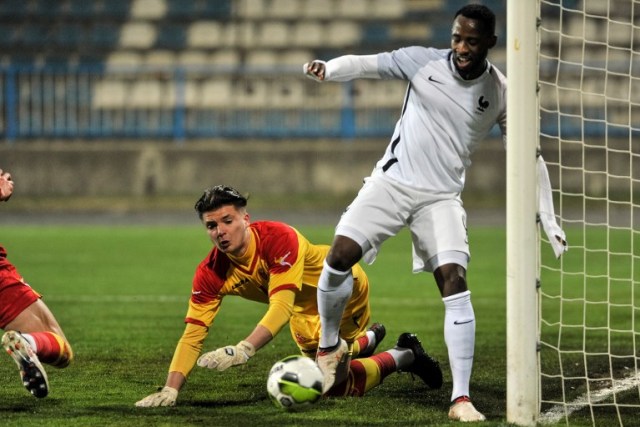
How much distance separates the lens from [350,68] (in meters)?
5.78

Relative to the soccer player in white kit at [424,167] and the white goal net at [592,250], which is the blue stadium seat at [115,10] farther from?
the soccer player in white kit at [424,167]

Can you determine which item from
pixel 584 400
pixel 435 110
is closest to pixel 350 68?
pixel 435 110

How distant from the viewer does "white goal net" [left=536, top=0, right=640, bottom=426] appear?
622 centimetres

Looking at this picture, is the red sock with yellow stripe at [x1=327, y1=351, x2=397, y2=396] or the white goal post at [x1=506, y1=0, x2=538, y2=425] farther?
the red sock with yellow stripe at [x1=327, y1=351, x2=397, y2=396]

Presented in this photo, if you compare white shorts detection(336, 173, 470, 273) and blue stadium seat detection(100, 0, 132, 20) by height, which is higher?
blue stadium seat detection(100, 0, 132, 20)

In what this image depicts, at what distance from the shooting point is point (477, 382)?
6613 mm

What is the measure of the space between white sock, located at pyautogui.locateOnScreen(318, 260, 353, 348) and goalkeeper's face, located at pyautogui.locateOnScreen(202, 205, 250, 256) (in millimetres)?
469

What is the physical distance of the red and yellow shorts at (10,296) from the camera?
19.0 ft

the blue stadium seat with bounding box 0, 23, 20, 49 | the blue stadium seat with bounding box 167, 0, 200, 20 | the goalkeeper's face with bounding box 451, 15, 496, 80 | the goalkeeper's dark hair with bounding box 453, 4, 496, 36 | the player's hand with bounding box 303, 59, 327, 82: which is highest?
the blue stadium seat with bounding box 167, 0, 200, 20

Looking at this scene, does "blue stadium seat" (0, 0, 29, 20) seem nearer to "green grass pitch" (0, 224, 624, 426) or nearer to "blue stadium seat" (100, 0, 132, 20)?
"blue stadium seat" (100, 0, 132, 20)

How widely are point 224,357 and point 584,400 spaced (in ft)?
6.74

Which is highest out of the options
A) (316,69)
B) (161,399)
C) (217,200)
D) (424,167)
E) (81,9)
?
(81,9)


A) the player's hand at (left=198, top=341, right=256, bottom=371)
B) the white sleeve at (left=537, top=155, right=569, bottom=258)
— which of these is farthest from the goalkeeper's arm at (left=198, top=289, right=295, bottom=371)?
the white sleeve at (left=537, top=155, right=569, bottom=258)

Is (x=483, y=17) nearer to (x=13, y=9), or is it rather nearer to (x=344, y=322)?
(x=344, y=322)
